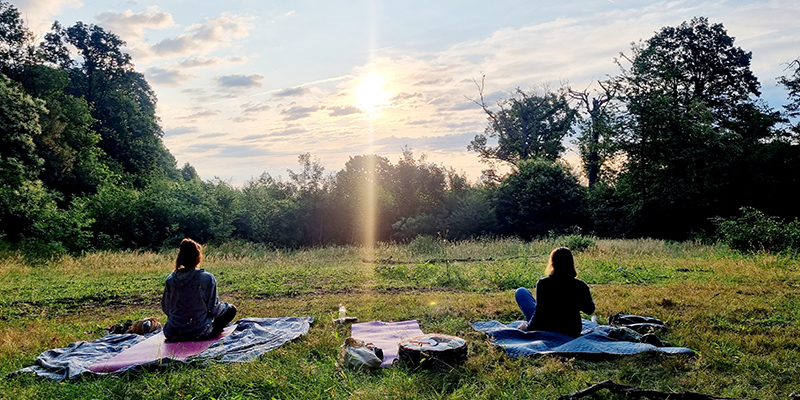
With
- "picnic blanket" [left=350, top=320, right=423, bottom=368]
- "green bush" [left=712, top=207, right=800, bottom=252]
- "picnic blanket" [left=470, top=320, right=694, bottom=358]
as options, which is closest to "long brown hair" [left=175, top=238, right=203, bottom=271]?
"picnic blanket" [left=350, top=320, right=423, bottom=368]

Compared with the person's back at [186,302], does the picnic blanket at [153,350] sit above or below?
below

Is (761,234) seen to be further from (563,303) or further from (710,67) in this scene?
(710,67)

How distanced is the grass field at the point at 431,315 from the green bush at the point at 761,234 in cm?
88

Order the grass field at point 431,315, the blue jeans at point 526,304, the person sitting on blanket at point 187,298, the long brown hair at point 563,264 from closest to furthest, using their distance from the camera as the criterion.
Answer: the grass field at point 431,315
the long brown hair at point 563,264
the person sitting on blanket at point 187,298
the blue jeans at point 526,304

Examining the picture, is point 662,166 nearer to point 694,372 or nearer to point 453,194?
point 453,194

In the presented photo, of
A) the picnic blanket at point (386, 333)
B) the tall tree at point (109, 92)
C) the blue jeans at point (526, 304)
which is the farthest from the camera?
the tall tree at point (109, 92)

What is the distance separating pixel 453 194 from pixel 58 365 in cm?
2405

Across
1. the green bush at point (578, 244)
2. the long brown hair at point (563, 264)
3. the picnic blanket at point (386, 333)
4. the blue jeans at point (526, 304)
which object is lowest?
the green bush at point (578, 244)

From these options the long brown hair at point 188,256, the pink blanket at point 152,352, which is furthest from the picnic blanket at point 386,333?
the long brown hair at point 188,256

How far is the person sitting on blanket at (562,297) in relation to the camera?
18.0 ft

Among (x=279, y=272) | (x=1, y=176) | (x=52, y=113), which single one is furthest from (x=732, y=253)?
(x=52, y=113)

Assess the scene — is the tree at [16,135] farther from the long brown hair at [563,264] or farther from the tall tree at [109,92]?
the long brown hair at [563,264]

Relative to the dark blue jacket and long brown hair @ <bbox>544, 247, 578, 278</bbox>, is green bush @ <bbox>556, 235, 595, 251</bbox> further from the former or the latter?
the dark blue jacket

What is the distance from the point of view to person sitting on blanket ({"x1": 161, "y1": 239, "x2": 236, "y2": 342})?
5680 millimetres
